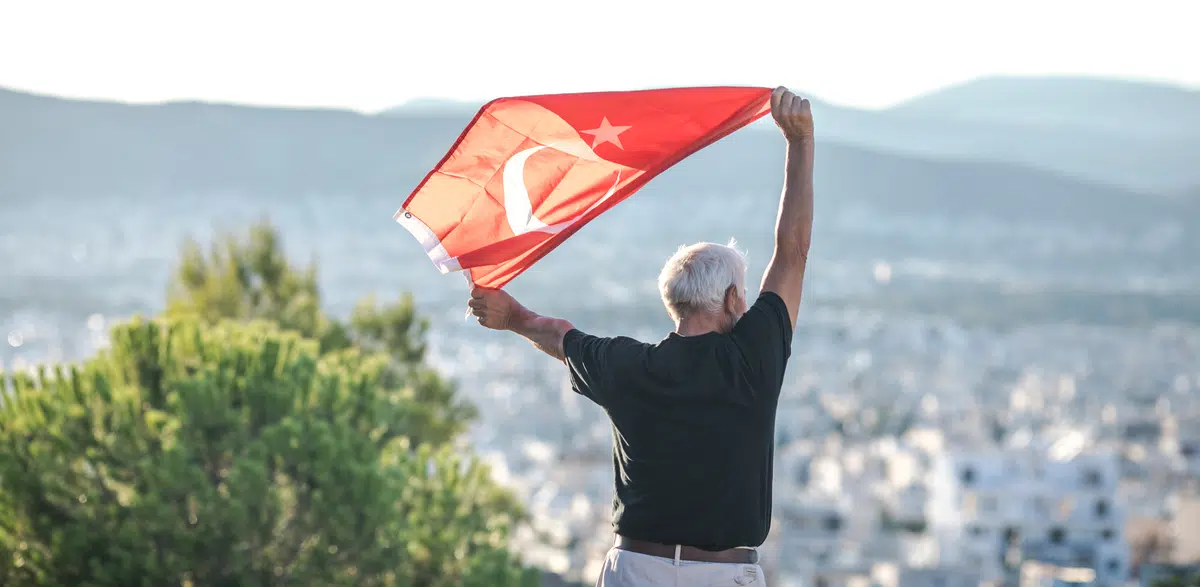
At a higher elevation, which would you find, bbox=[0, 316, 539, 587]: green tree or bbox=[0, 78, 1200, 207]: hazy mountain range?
bbox=[0, 78, 1200, 207]: hazy mountain range

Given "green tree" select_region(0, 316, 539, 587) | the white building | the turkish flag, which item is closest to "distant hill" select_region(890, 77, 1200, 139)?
the white building

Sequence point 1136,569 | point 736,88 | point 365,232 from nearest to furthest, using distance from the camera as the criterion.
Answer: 1. point 736,88
2. point 1136,569
3. point 365,232

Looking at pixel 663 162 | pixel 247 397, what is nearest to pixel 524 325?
pixel 663 162

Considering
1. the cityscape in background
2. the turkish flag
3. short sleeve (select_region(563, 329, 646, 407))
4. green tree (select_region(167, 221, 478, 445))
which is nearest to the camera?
short sleeve (select_region(563, 329, 646, 407))

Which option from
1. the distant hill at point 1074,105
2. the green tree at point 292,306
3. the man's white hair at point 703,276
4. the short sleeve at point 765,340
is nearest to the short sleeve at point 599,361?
the man's white hair at point 703,276

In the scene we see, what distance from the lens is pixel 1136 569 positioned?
3603cm

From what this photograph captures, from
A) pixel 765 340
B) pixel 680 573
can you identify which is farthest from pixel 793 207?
pixel 680 573

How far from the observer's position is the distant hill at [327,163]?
102 metres

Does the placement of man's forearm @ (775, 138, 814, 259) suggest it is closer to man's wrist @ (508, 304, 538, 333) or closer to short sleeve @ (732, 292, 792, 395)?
short sleeve @ (732, 292, 792, 395)

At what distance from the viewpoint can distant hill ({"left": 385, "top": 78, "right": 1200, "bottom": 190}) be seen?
143 m

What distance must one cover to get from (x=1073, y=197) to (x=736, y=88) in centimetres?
13226

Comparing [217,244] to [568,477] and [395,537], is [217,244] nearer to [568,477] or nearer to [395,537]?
[395,537]

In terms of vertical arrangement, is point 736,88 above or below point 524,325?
above

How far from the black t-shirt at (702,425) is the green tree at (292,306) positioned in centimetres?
1427
